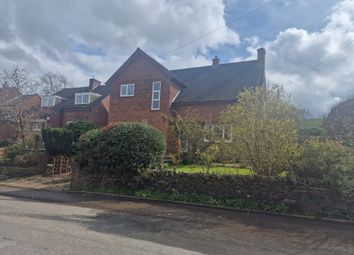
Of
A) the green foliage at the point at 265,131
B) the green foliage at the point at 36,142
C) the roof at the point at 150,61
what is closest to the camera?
the green foliage at the point at 265,131

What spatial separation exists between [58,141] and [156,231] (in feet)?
49.5

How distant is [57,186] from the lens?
16.5 meters

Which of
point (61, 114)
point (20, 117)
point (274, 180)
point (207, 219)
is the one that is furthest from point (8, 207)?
point (61, 114)

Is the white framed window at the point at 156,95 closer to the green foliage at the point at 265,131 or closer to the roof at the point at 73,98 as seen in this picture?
the roof at the point at 73,98

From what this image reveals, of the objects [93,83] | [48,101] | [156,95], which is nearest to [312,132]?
[156,95]

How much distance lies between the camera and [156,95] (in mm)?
26719

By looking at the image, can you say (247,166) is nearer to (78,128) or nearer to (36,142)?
(78,128)

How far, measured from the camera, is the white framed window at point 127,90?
2774 cm

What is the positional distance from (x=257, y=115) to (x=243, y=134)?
3.33ft

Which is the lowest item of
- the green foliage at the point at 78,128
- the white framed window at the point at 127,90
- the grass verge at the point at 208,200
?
the grass verge at the point at 208,200

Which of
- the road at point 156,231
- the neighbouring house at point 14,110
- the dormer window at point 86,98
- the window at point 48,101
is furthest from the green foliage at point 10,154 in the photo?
the window at point 48,101

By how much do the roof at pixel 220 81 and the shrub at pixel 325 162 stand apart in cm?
1328

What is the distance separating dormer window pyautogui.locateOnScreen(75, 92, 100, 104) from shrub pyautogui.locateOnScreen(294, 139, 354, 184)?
28.2 meters

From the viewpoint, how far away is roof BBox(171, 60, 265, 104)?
81.9 ft
